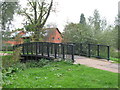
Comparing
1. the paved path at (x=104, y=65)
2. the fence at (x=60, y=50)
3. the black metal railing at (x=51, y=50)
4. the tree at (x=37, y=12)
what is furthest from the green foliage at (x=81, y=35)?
the tree at (x=37, y=12)

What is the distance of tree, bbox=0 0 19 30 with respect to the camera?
12.1m

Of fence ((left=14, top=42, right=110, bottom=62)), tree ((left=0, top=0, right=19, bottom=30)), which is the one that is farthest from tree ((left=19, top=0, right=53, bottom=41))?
fence ((left=14, top=42, right=110, bottom=62))

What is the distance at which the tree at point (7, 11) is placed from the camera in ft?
39.5

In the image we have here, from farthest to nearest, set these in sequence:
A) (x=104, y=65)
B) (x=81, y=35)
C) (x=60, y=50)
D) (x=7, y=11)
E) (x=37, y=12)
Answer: (x=37, y=12) < (x=81, y=35) < (x=7, y=11) < (x=60, y=50) < (x=104, y=65)

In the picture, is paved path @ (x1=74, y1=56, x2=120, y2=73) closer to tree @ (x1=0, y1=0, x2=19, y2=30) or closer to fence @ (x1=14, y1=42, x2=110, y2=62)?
fence @ (x1=14, y1=42, x2=110, y2=62)

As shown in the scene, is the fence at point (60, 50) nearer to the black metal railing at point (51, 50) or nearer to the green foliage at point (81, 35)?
the black metal railing at point (51, 50)

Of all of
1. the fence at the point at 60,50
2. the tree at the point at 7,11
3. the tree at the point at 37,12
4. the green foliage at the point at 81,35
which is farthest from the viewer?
the tree at the point at 37,12

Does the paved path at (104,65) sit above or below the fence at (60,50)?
below

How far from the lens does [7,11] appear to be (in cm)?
A: 1244

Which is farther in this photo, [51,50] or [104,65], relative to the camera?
[51,50]

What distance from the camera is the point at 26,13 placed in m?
21.4

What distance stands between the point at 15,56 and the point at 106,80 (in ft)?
18.2

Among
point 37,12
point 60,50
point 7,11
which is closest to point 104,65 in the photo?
point 60,50

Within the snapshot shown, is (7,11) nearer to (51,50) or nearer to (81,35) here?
(51,50)
